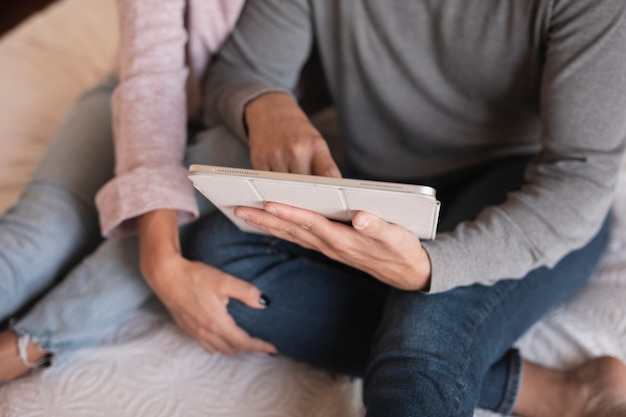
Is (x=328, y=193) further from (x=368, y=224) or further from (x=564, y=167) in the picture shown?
(x=564, y=167)

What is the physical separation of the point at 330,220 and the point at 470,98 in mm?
338

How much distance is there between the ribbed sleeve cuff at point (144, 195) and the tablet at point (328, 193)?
192 mm

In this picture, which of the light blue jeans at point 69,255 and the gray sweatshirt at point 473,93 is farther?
the light blue jeans at point 69,255

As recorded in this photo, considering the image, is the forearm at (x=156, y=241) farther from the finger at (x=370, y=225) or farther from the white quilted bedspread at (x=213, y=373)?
the finger at (x=370, y=225)

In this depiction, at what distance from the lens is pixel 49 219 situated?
2.67ft

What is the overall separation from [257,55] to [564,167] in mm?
446

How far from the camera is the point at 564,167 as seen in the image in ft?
2.15

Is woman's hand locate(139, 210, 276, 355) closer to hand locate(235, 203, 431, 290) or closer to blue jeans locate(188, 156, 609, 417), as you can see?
blue jeans locate(188, 156, 609, 417)

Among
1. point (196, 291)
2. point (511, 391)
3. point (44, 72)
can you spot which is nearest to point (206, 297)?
point (196, 291)

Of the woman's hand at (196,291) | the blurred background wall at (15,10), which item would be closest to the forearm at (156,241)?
the woman's hand at (196,291)

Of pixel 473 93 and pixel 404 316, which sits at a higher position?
pixel 473 93

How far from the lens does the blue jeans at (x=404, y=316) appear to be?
581 millimetres

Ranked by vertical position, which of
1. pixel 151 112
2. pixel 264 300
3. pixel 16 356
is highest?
pixel 151 112

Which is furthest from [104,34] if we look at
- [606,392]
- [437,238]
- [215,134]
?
[606,392]
